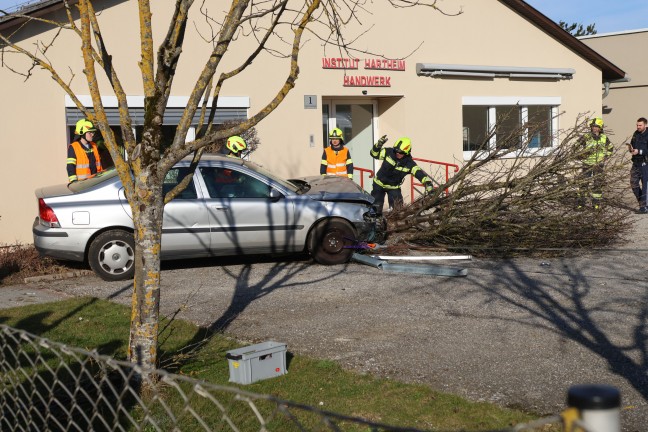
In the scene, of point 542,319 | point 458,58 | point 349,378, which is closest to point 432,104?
point 458,58

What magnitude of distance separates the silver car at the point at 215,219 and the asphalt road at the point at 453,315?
0.32 meters

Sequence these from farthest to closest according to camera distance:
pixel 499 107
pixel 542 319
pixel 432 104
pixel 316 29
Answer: pixel 499 107 < pixel 432 104 < pixel 316 29 < pixel 542 319

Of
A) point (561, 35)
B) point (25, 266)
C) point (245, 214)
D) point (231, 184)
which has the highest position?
point (561, 35)

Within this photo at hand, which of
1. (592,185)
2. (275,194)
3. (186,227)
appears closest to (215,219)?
(186,227)

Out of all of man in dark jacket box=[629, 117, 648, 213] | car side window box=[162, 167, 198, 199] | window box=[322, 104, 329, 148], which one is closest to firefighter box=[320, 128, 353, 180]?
window box=[322, 104, 329, 148]

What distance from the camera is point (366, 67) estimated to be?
1633 centimetres

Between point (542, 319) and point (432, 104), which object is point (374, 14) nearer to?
point (432, 104)

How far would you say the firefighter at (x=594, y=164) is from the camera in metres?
11.0

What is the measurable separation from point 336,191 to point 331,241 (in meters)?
0.79

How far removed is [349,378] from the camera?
5676 mm

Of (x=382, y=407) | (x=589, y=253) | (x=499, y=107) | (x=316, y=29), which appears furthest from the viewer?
(x=499, y=107)

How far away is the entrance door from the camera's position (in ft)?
56.8

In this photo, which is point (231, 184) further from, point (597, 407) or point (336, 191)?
point (597, 407)

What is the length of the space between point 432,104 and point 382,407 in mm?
12922
